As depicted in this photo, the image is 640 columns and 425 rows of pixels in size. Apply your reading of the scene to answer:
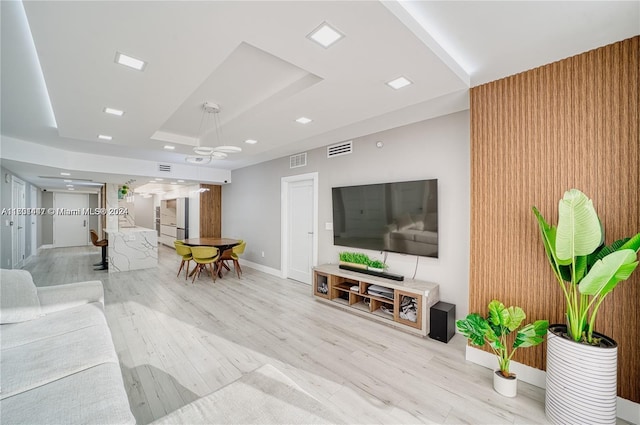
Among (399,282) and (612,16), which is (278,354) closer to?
(399,282)

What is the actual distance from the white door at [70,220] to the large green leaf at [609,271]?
1471 cm

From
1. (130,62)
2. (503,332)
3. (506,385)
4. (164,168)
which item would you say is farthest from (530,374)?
(164,168)

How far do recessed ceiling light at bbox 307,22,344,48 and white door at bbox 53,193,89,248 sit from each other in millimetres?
13434

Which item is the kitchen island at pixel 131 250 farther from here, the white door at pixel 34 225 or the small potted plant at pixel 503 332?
the small potted plant at pixel 503 332

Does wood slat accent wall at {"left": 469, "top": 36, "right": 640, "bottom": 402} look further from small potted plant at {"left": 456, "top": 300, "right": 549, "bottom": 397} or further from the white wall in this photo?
the white wall

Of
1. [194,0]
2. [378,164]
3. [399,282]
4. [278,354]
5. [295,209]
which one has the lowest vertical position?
[278,354]

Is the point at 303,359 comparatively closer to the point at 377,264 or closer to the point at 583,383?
the point at 377,264

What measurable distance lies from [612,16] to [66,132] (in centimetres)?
591

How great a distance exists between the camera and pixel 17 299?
2.20 metres

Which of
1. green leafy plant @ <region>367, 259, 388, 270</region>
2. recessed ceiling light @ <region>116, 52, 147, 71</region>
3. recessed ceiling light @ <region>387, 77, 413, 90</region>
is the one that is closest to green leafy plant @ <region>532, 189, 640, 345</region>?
recessed ceiling light @ <region>387, 77, 413, 90</region>

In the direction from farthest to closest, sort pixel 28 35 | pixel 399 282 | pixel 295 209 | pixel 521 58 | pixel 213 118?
pixel 295 209 < pixel 213 118 < pixel 399 282 < pixel 521 58 < pixel 28 35

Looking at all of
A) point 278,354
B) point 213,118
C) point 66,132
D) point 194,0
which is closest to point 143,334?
point 278,354

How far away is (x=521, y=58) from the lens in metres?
2.10

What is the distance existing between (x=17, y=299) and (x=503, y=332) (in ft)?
13.3
